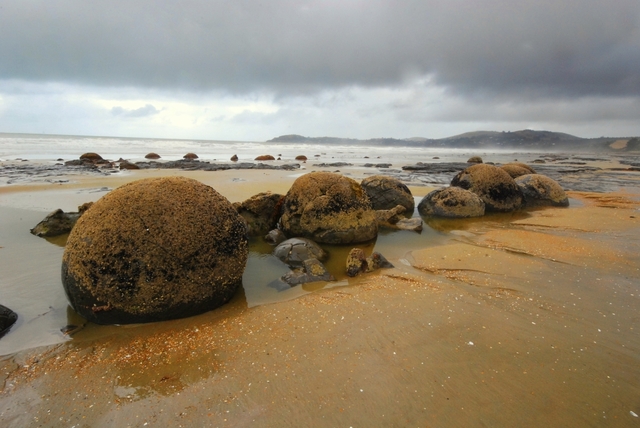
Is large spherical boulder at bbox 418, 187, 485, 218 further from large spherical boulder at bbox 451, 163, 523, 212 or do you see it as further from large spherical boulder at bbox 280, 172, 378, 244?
large spherical boulder at bbox 280, 172, 378, 244

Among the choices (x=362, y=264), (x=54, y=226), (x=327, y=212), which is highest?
(x=327, y=212)

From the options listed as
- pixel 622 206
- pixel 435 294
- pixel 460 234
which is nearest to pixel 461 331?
pixel 435 294

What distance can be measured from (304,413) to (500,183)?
32.9ft

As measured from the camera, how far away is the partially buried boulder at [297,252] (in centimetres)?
569

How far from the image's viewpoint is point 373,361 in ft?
10.1

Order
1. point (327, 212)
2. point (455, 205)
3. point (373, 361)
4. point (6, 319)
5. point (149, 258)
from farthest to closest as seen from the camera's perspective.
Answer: point (455, 205), point (327, 212), point (149, 258), point (6, 319), point (373, 361)

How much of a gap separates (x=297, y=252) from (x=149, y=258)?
244 cm

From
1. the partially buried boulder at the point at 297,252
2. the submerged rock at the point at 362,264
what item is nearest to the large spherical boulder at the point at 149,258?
the partially buried boulder at the point at 297,252

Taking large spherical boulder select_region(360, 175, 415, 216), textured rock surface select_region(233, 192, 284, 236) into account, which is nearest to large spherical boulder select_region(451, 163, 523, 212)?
large spherical boulder select_region(360, 175, 415, 216)

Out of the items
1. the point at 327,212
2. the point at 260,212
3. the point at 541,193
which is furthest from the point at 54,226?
the point at 541,193

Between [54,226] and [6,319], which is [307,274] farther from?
[54,226]

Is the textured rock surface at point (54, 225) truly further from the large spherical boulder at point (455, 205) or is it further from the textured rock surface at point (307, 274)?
the large spherical boulder at point (455, 205)

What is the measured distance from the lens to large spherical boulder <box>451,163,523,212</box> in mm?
10422

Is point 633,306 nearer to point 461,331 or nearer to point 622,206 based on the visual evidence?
point 461,331
